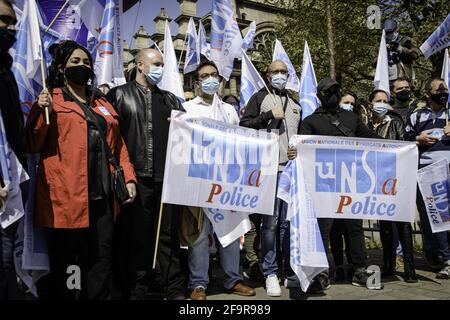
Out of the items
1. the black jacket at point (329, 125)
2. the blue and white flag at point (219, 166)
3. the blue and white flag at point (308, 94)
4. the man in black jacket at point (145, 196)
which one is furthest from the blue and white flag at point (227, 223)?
the blue and white flag at point (308, 94)

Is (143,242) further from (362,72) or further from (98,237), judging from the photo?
(362,72)

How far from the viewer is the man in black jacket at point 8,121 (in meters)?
2.86

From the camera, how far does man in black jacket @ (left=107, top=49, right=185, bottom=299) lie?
152 inches

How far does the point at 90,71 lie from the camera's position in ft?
11.6

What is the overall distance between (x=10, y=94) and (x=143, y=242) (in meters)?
1.66

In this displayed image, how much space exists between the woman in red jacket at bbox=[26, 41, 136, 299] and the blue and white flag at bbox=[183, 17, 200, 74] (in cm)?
554

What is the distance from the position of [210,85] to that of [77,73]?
1.51 meters

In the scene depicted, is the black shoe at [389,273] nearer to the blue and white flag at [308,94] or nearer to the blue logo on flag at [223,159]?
the blue logo on flag at [223,159]

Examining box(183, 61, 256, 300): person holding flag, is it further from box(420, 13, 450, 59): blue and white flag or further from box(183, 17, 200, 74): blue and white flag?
box(183, 17, 200, 74): blue and white flag

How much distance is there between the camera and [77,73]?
137 inches

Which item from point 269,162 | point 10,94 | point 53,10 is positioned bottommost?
point 269,162

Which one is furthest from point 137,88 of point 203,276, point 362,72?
point 362,72
